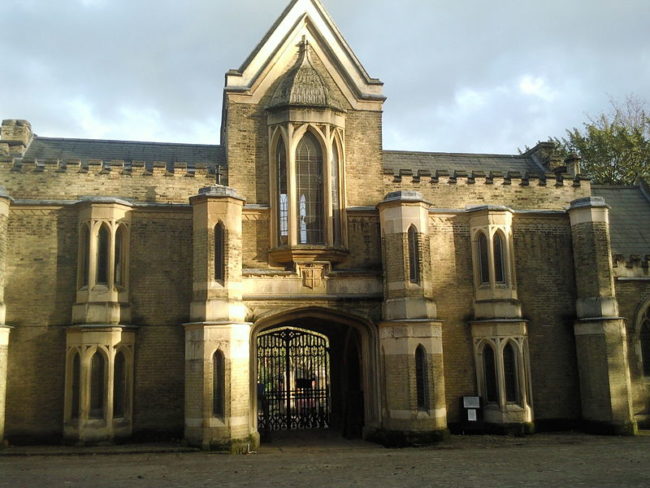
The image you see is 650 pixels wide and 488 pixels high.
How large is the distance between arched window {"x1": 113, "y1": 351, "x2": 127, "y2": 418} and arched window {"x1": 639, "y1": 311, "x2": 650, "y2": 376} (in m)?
15.2

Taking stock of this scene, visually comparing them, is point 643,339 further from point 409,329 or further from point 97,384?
point 97,384

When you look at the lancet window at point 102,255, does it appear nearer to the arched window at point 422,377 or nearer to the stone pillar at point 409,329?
the stone pillar at point 409,329

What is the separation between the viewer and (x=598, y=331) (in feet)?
61.3

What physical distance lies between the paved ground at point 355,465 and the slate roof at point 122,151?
9.11m

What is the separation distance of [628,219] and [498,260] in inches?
302

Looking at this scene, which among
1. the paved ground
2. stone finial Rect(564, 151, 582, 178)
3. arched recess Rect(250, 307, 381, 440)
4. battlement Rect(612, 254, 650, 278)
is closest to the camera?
the paved ground

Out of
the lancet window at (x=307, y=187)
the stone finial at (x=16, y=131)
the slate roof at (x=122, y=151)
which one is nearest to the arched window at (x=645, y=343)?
the lancet window at (x=307, y=187)

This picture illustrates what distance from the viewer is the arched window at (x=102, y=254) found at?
55.8ft

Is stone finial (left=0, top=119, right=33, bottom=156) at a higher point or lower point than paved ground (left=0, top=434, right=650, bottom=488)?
higher

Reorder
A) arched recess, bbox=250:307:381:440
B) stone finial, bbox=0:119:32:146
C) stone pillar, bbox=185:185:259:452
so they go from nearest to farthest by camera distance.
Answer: stone pillar, bbox=185:185:259:452, arched recess, bbox=250:307:381:440, stone finial, bbox=0:119:32:146

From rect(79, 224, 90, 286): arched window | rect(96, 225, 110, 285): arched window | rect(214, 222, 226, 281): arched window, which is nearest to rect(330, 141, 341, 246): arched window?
rect(214, 222, 226, 281): arched window

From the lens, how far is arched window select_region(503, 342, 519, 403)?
18.1 meters

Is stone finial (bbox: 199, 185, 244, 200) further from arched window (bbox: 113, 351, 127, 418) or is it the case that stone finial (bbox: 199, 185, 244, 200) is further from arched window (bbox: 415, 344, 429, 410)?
arched window (bbox: 415, 344, 429, 410)

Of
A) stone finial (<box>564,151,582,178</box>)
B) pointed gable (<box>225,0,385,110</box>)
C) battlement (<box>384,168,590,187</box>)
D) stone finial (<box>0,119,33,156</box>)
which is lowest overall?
battlement (<box>384,168,590,187</box>)
